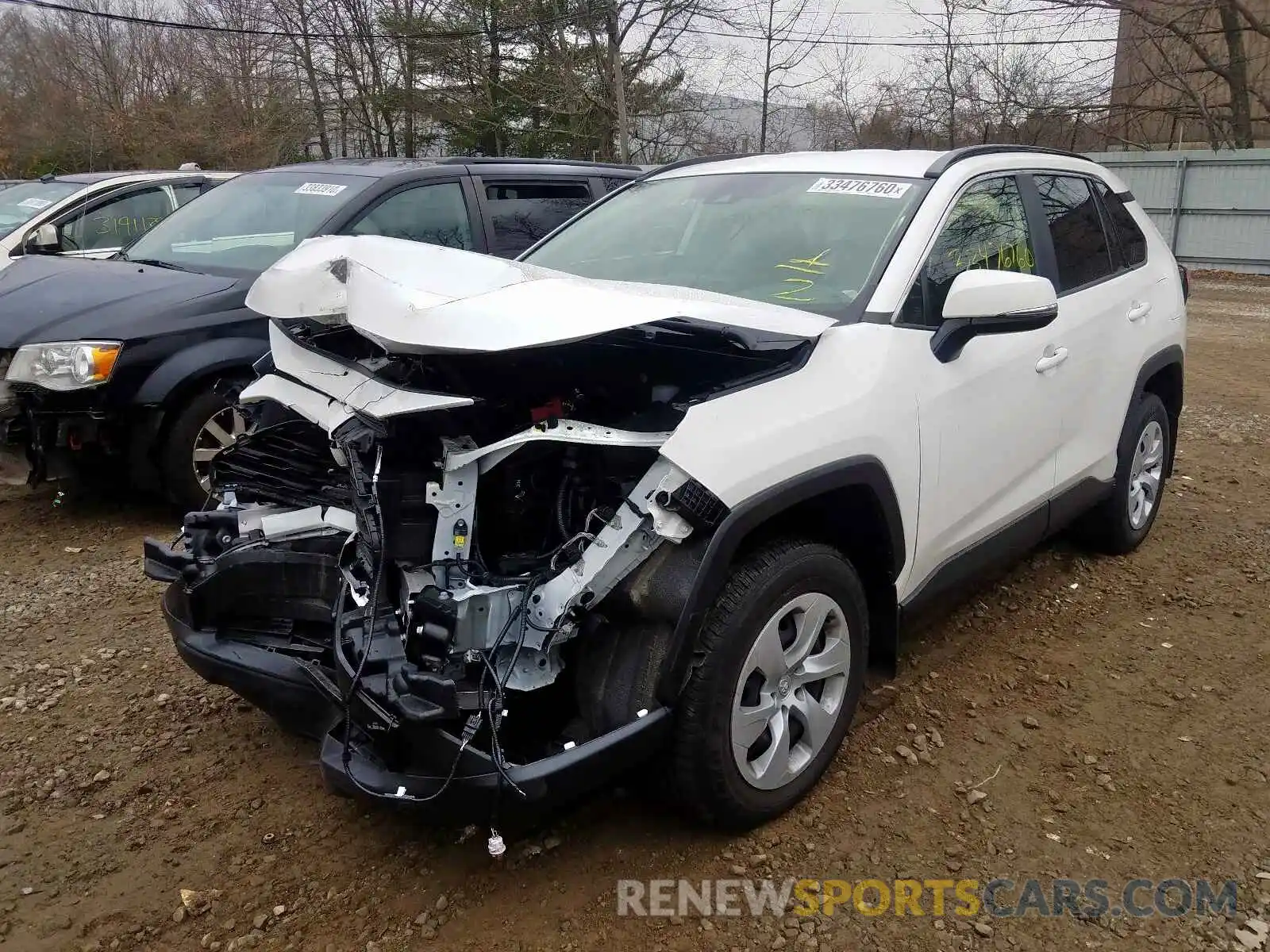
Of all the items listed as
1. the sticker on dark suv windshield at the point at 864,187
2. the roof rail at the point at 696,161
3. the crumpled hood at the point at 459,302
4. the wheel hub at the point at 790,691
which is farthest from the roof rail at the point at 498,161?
the wheel hub at the point at 790,691

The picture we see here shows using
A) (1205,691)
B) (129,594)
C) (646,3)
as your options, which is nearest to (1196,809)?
(1205,691)

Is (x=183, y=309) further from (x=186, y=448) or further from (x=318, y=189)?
(x=318, y=189)

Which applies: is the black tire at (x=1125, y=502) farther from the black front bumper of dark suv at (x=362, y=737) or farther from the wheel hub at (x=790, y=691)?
the black front bumper of dark suv at (x=362, y=737)

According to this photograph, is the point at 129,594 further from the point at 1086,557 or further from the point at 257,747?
the point at 1086,557

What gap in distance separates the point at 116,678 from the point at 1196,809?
3.65 meters

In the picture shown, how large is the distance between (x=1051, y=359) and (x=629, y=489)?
193 centimetres

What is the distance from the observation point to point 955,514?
3.22 meters

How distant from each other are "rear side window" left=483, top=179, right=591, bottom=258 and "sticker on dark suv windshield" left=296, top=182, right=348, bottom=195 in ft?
2.95

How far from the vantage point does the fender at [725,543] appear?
2328 mm

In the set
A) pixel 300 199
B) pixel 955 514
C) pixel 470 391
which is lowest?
pixel 955 514

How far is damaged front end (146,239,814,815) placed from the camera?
2.26m

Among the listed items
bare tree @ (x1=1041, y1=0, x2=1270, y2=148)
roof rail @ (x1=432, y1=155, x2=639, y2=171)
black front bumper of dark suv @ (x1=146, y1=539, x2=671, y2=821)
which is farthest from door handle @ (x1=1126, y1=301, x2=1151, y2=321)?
bare tree @ (x1=1041, y1=0, x2=1270, y2=148)

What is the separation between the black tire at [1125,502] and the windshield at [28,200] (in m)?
9.78

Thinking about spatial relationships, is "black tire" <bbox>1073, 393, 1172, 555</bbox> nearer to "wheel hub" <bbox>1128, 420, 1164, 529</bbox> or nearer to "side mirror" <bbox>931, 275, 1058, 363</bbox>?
"wheel hub" <bbox>1128, 420, 1164, 529</bbox>
